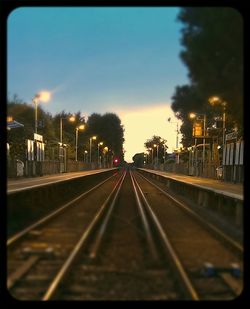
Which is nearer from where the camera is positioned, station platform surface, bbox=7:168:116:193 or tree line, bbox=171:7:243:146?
tree line, bbox=171:7:243:146

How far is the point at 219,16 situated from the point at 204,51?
385mm

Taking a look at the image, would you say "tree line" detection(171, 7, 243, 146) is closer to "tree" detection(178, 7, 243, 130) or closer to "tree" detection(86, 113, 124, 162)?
"tree" detection(178, 7, 243, 130)

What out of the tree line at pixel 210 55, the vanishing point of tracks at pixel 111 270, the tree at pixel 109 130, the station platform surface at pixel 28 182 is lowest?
the vanishing point of tracks at pixel 111 270

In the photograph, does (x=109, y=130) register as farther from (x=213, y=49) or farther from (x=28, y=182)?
(x=28, y=182)

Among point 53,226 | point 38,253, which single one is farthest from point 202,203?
point 38,253

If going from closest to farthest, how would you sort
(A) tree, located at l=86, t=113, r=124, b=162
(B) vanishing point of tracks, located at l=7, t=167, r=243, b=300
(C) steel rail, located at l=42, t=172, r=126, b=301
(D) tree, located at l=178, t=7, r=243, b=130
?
(D) tree, located at l=178, t=7, r=243, b=130
(C) steel rail, located at l=42, t=172, r=126, b=301
(B) vanishing point of tracks, located at l=7, t=167, r=243, b=300
(A) tree, located at l=86, t=113, r=124, b=162

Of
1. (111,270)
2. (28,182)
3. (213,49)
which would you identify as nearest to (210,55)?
(213,49)

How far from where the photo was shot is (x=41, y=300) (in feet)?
16.4

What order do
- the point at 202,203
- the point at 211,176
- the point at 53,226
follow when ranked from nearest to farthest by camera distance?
1. the point at 53,226
2. the point at 202,203
3. the point at 211,176

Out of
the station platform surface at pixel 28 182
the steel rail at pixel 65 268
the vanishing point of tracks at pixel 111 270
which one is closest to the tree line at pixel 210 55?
the vanishing point of tracks at pixel 111 270

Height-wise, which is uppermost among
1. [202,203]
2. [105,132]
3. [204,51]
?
[204,51]

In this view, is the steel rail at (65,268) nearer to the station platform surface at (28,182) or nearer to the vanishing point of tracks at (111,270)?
the vanishing point of tracks at (111,270)

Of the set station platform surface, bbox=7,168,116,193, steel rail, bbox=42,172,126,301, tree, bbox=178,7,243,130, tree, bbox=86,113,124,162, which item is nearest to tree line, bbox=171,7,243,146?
tree, bbox=178,7,243,130
